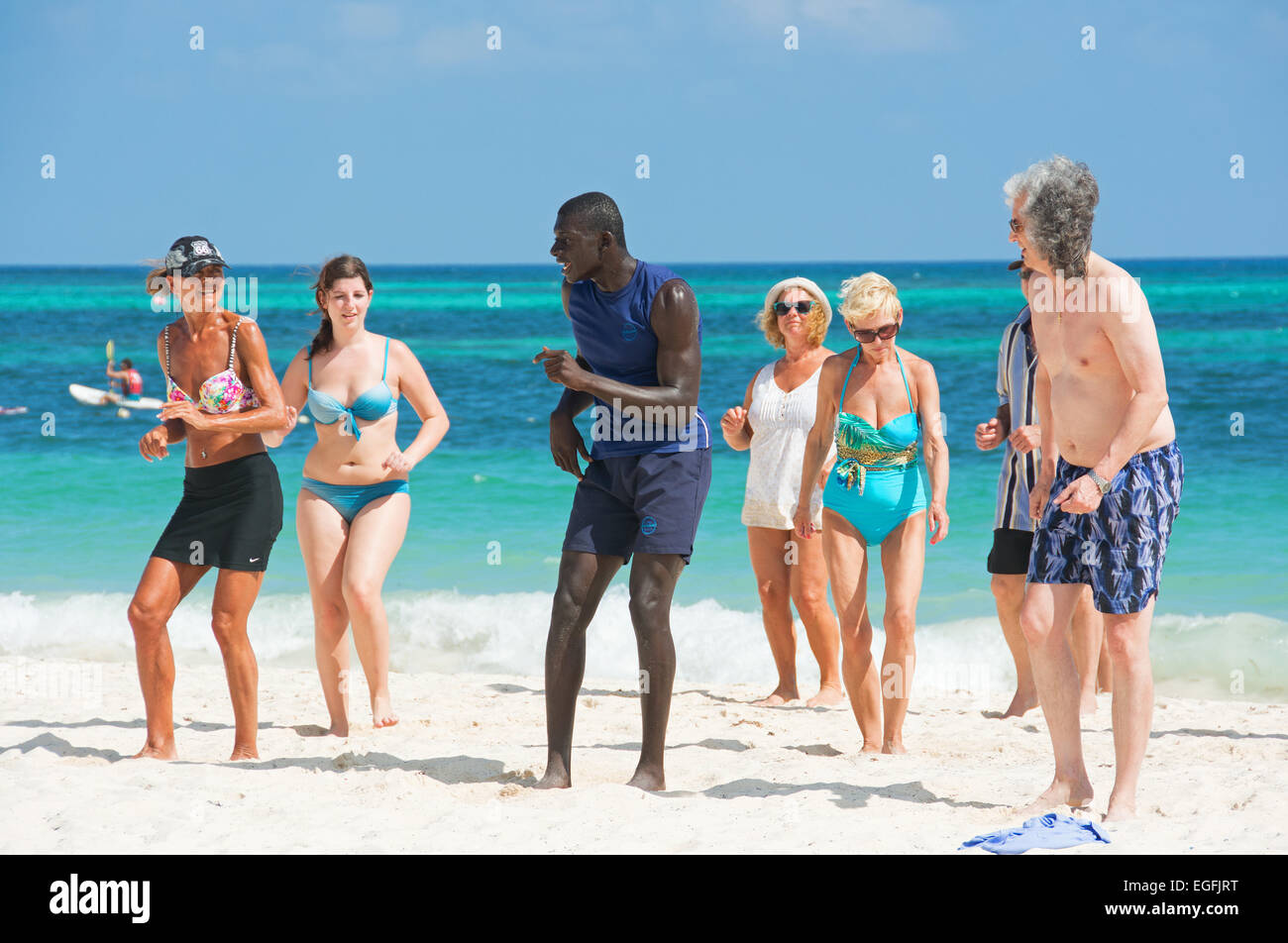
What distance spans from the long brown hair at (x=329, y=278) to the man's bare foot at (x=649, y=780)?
238cm

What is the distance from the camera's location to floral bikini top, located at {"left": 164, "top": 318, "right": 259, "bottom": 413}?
4656 millimetres

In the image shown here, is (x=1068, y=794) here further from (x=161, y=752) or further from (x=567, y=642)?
(x=161, y=752)

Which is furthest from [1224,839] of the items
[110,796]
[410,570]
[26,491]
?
[26,491]

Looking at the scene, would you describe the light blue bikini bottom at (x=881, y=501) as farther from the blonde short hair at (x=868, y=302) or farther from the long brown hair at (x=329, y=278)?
the long brown hair at (x=329, y=278)

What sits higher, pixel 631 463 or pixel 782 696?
pixel 631 463

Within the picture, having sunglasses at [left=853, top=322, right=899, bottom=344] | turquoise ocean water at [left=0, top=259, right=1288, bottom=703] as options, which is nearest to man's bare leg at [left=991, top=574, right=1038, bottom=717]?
turquoise ocean water at [left=0, top=259, right=1288, bottom=703]

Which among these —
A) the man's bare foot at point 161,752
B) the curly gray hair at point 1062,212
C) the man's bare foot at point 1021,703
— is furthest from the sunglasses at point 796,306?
the man's bare foot at point 161,752

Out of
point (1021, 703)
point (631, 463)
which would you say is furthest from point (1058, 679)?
point (1021, 703)

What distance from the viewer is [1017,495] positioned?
5484 mm

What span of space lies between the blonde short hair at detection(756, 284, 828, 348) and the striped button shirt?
2.99 feet

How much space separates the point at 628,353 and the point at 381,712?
233 cm

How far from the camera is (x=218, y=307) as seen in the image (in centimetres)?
477

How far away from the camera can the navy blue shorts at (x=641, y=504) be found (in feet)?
13.6
